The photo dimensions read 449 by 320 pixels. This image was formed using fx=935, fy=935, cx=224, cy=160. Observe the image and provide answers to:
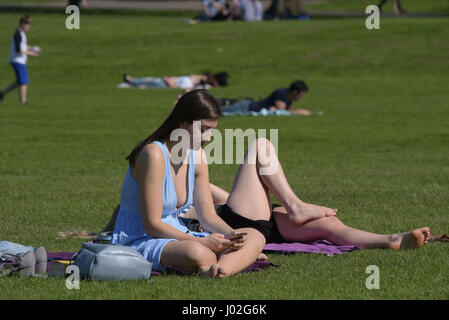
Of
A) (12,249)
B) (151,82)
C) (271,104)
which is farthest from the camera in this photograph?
(151,82)

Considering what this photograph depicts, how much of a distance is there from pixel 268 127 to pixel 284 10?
98.0 ft

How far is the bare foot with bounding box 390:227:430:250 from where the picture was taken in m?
7.88

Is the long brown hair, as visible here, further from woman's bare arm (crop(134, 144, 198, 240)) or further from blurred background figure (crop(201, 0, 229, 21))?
blurred background figure (crop(201, 0, 229, 21))

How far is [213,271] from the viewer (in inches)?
→ 268

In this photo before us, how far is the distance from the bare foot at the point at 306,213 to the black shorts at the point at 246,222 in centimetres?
23

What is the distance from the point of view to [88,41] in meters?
40.0

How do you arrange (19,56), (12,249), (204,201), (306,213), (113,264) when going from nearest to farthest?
1. (113,264)
2. (12,249)
3. (204,201)
4. (306,213)
5. (19,56)

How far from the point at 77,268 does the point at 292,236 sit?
2.34m

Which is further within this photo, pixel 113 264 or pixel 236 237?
pixel 236 237

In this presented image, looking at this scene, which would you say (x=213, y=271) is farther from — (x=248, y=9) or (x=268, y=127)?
(x=248, y=9)

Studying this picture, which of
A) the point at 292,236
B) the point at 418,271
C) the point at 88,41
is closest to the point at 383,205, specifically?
the point at 292,236

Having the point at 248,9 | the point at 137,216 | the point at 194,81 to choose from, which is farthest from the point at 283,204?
the point at 248,9

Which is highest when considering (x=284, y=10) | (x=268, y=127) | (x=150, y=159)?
(x=150, y=159)
